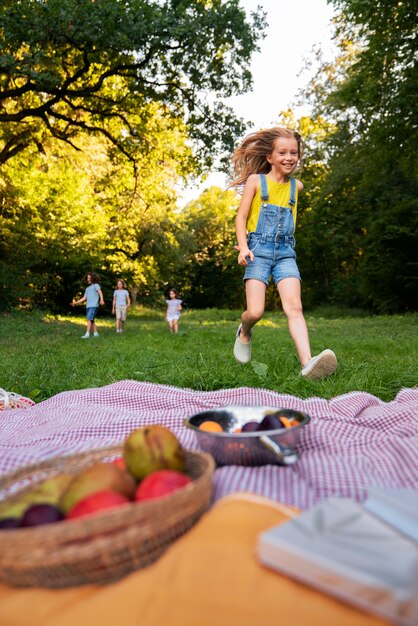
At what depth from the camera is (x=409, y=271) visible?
17594 mm

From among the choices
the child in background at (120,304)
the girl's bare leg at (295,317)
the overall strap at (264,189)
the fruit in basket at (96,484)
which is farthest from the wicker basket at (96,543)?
the child in background at (120,304)

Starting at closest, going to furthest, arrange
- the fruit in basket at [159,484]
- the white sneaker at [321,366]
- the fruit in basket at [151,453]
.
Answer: the fruit in basket at [159,484] → the fruit in basket at [151,453] → the white sneaker at [321,366]

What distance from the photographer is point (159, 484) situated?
1.45 m

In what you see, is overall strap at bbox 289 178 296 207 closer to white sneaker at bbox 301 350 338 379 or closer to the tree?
white sneaker at bbox 301 350 338 379

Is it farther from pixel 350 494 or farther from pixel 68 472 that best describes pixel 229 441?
pixel 68 472

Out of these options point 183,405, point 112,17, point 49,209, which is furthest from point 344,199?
point 183,405

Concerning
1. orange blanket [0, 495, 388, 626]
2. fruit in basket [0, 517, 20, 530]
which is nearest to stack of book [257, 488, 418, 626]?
orange blanket [0, 495, 388, 626]

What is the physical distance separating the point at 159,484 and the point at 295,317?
9.54ft

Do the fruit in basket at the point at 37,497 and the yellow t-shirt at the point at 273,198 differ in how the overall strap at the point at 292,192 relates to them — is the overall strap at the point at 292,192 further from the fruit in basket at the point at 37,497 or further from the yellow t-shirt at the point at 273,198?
the fruit in basket at the point at 37,497

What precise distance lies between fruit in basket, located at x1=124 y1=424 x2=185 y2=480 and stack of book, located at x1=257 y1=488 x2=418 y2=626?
48 centimetres

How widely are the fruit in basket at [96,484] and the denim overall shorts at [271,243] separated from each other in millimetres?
3079

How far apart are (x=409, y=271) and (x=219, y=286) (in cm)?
1857

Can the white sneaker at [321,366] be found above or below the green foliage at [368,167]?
below

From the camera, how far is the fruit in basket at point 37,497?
1.39 m
